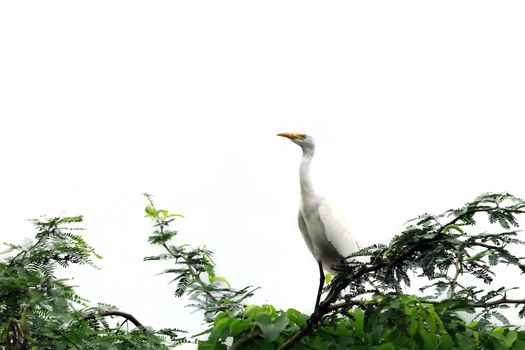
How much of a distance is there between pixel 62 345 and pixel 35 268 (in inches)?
20.5

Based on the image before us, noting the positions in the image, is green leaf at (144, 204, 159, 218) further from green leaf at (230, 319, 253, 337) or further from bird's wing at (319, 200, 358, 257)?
bird's wing at (319, 200, 358, 257)

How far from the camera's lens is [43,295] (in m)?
3.01

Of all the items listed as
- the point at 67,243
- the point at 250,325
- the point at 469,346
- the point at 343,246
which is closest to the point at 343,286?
the point at 250,325

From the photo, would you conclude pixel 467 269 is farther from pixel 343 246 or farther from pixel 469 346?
pixel 343 246

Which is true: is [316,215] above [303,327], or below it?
above

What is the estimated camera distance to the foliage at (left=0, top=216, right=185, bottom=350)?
301 centimetres

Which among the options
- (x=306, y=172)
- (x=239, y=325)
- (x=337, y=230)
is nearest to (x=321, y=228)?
(x=337, y=230)

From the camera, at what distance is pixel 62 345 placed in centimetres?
353

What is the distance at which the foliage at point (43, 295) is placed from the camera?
301 cm

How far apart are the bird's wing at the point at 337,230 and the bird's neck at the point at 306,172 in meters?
0.23

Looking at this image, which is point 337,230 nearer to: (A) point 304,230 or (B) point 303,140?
(A) point 304,230

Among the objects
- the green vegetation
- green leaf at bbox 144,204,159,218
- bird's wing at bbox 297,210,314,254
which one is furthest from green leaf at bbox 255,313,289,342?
A: bird's wing at bbox 297,210,314,254

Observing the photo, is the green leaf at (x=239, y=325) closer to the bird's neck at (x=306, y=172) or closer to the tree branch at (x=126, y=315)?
the tree branch at (x=126, y=315)

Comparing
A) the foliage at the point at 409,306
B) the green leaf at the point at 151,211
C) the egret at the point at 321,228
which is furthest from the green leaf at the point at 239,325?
the egret at the point at 321,228
